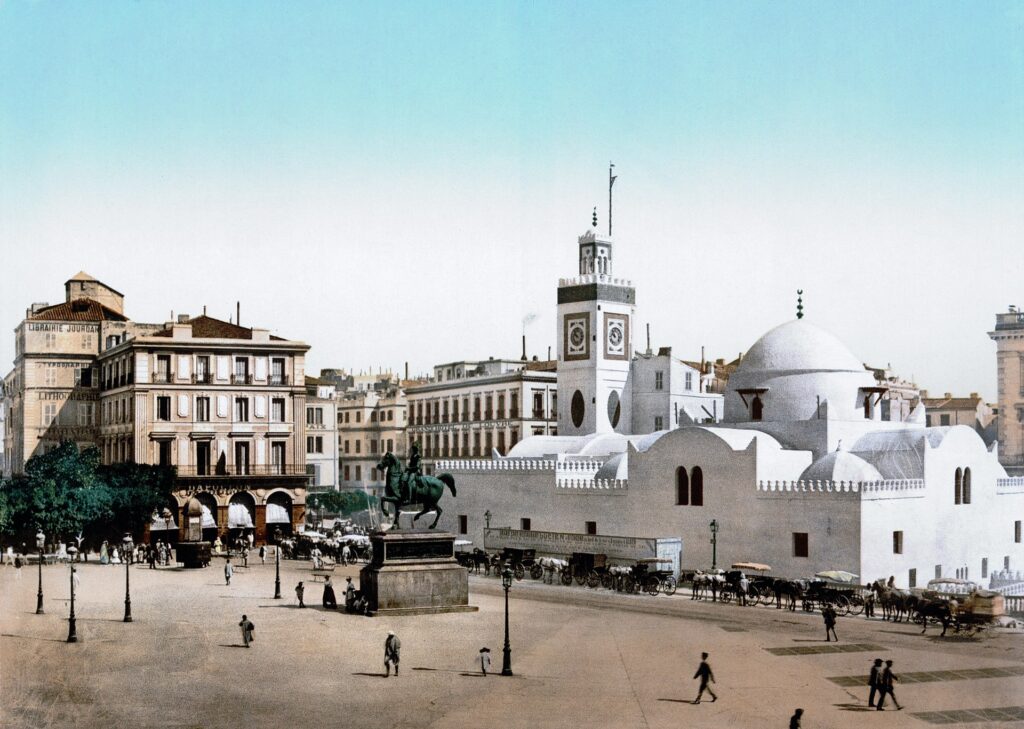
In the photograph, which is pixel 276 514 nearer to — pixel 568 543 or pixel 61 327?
pixel 61 327

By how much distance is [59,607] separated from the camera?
41969 mm

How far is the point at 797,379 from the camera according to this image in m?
60.2

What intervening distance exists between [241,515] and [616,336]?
25.6 metres

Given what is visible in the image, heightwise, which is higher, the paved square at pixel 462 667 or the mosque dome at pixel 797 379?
the mosque dome at pixel 797 379

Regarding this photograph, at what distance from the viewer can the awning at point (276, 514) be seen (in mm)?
74375

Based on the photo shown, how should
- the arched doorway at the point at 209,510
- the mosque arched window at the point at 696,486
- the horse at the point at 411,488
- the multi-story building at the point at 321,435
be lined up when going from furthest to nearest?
the multi-story building at the point at 321,435 → the arched doorway at the point at 209,510 → the mosque arched window at the point at 696,486 → the horse at the point at 411,488

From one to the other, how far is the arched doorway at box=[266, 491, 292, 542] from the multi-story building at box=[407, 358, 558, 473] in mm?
15917

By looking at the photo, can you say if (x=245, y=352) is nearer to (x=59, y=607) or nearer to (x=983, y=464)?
(x=59, y=607)

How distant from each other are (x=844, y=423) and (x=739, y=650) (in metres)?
26.7

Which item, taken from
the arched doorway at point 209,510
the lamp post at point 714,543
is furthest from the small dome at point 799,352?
the arched doorway at point 209,510

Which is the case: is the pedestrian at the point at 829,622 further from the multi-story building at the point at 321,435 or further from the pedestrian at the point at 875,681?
the multi-story building at the point at 321,435

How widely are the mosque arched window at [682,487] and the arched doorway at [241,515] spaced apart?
27101mm

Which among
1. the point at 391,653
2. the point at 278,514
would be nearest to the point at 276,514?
the point at 278,514

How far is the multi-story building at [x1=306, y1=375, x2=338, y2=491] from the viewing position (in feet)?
312
